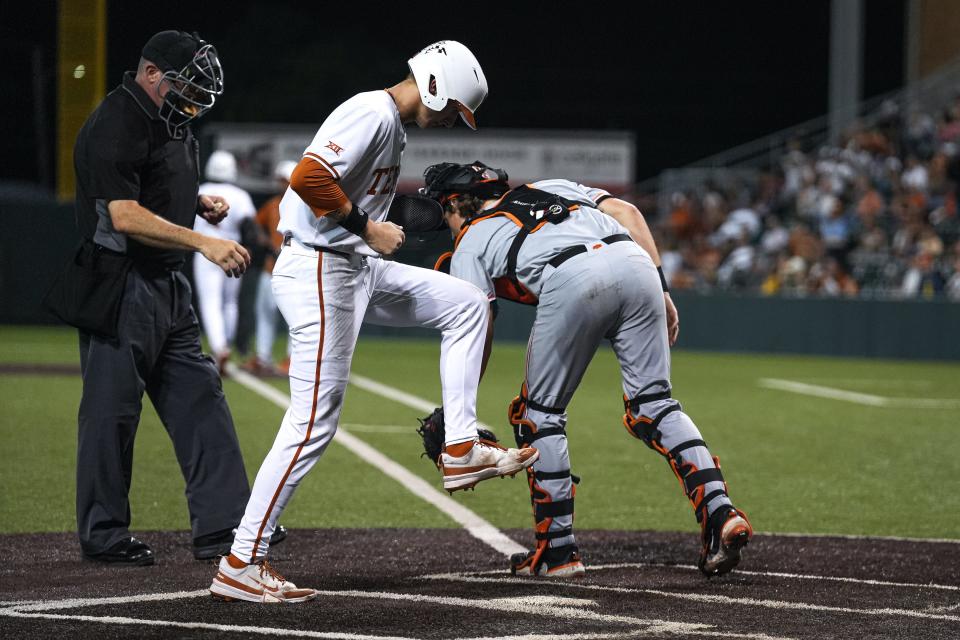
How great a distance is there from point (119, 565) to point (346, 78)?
3942cm

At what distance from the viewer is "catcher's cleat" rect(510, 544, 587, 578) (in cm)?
539

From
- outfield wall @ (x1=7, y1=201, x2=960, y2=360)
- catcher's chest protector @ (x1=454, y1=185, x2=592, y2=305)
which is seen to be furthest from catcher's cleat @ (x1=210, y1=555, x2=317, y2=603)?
outfield wall @ (x1=7, y1=201, x2=960, y2=360)

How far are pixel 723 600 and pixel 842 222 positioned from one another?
18488 millimetres

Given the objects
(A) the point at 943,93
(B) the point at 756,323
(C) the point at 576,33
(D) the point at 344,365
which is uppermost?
(C) the point at 576,33

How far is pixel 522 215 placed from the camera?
557 cm

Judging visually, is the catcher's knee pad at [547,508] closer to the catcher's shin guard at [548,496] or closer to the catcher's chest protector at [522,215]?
the catcher's shin guard at [548,496]

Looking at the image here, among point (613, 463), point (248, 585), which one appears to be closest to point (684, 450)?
point (248, 585)

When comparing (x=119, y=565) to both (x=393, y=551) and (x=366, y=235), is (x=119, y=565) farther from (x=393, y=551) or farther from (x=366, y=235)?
(x=366, y=235)

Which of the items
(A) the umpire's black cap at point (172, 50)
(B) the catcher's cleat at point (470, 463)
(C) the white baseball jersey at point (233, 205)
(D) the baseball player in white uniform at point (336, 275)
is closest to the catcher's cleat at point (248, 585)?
(D) the baseball player in white uniform at point (336, 275)

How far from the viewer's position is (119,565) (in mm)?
5508

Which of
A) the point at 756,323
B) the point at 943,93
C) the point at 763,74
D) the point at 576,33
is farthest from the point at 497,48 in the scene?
the point at 756,323

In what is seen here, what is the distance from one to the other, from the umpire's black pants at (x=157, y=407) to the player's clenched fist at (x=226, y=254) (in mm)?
905

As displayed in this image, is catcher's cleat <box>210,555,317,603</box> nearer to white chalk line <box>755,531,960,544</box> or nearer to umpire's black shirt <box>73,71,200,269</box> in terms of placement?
umpire's black shirt <box>73,71,200,269</box>

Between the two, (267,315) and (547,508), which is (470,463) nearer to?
(547,508)
